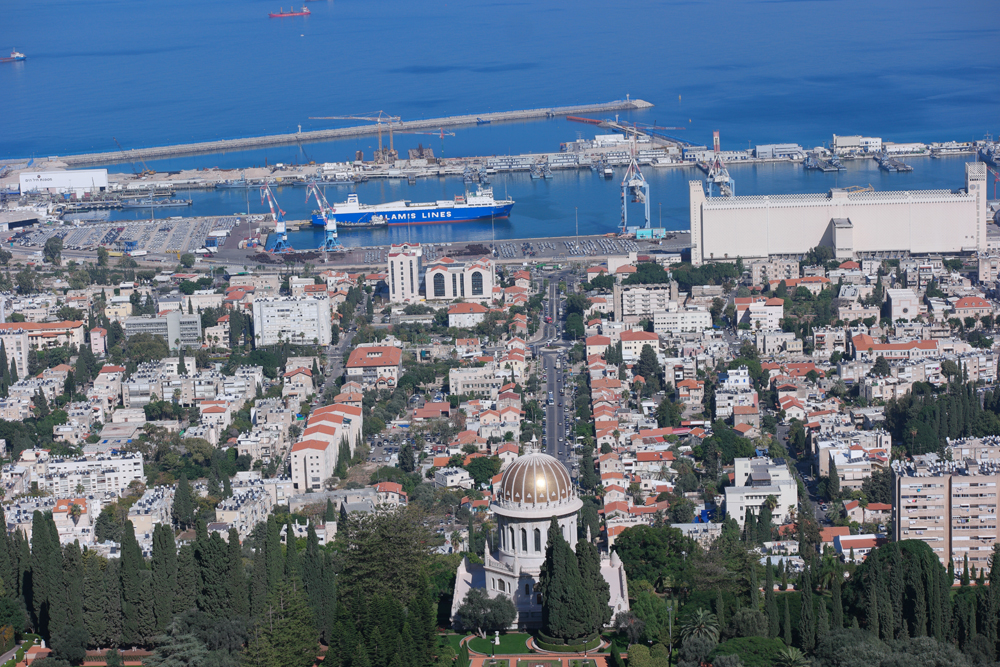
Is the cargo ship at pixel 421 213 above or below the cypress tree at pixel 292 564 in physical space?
above

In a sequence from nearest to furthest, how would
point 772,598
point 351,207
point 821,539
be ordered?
point 772,598 → point 821,539 → point 351,207

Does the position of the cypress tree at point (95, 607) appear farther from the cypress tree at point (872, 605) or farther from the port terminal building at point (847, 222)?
the port terminal building at point (847, 222)

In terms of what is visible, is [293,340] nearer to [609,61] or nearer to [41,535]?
[41,535]

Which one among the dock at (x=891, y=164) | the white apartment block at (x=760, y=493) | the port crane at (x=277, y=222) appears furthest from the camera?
the dock at (x=891, y=164)

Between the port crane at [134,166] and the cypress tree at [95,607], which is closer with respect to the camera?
the cypress tree at [95,607]

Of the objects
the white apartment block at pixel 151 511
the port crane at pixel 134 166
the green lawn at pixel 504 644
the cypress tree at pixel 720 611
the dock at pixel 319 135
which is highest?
the dock at pixel 319 135

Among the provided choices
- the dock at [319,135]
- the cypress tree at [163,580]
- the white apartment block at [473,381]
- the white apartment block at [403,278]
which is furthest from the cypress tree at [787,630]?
the dock at [319,135]

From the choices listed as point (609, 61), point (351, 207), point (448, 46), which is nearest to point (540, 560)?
point (351, 207)

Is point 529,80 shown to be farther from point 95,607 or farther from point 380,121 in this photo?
point 95,607
